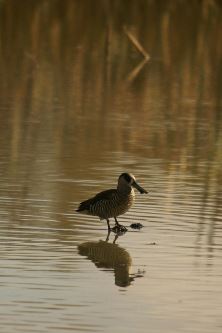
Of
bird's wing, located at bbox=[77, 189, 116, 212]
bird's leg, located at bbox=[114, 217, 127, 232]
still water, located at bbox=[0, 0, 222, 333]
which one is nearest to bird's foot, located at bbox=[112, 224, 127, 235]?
bird's leg, located at bbox=[114, 217, 127, 232]

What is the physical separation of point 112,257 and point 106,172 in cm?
388

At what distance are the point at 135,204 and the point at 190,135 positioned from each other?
5.01m

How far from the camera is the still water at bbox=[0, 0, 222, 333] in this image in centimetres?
955

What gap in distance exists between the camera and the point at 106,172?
15.2 metres

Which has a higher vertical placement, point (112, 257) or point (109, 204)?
point (109, 204)

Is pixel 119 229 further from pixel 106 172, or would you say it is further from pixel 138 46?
pixel 138 46

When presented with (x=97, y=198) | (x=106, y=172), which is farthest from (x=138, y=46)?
(x=97, y=198)

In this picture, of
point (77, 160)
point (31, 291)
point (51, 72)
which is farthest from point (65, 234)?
point (51, 72)

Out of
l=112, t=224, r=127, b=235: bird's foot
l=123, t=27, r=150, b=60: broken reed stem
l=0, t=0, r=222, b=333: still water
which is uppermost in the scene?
l=123, t=27, r=150, b=60: broken reed stem

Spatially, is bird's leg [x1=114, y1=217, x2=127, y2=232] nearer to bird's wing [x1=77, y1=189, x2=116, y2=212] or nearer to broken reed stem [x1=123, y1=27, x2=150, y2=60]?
bird's wing [x1=77, y1=189, x2=116, y2=212]

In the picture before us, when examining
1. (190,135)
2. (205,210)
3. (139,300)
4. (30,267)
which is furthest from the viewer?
(190,135)

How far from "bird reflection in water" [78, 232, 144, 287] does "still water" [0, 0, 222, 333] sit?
2cm

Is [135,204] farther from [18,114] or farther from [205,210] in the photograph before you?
[18,114]

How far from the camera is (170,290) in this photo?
10000 millimetres
